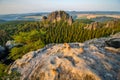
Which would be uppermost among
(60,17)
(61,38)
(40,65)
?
(40,65)

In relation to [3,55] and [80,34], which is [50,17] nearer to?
[80,34]

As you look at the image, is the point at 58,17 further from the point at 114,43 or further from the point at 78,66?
the point at 78,66

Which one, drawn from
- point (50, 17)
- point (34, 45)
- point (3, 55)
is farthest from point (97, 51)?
point (50, 17)

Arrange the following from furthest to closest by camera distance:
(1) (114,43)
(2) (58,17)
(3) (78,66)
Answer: (2) (58,17) → (1) (114,43) → (3) (78,66)

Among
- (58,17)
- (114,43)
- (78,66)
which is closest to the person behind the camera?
(78,66)

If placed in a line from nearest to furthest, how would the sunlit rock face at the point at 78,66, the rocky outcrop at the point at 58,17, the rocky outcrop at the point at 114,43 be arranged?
the sunlit rock face at the point at 78,66, the rocky outcrop at the point at 114,43, the rocky outcrop at the point at 58,17

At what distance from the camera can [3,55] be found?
112 feet

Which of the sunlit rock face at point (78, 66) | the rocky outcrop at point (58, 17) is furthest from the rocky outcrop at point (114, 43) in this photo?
the rocky outcrop at point (58, 17)

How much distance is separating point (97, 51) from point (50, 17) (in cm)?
16624

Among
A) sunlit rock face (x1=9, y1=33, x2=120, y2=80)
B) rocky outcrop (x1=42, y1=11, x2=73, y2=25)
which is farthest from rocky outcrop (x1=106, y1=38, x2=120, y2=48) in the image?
rocky outcrop (x1=42, y1=11, x2=73, y2=25)

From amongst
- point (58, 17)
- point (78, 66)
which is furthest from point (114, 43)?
point (58, 17)

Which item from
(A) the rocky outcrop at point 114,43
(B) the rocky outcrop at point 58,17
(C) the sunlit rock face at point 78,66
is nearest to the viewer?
(C) the sunlit rock face at point 78,66

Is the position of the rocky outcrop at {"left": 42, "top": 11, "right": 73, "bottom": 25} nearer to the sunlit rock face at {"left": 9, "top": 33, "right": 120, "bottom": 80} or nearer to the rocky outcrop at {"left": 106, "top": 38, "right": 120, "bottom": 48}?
the rocky outcrop at {"left": 106, "top": 38, "right": 120, "bottom": 48}

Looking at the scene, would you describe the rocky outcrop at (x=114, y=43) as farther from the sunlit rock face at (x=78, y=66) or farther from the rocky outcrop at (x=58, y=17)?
the rocky outcrop at (x=58, y=17)
